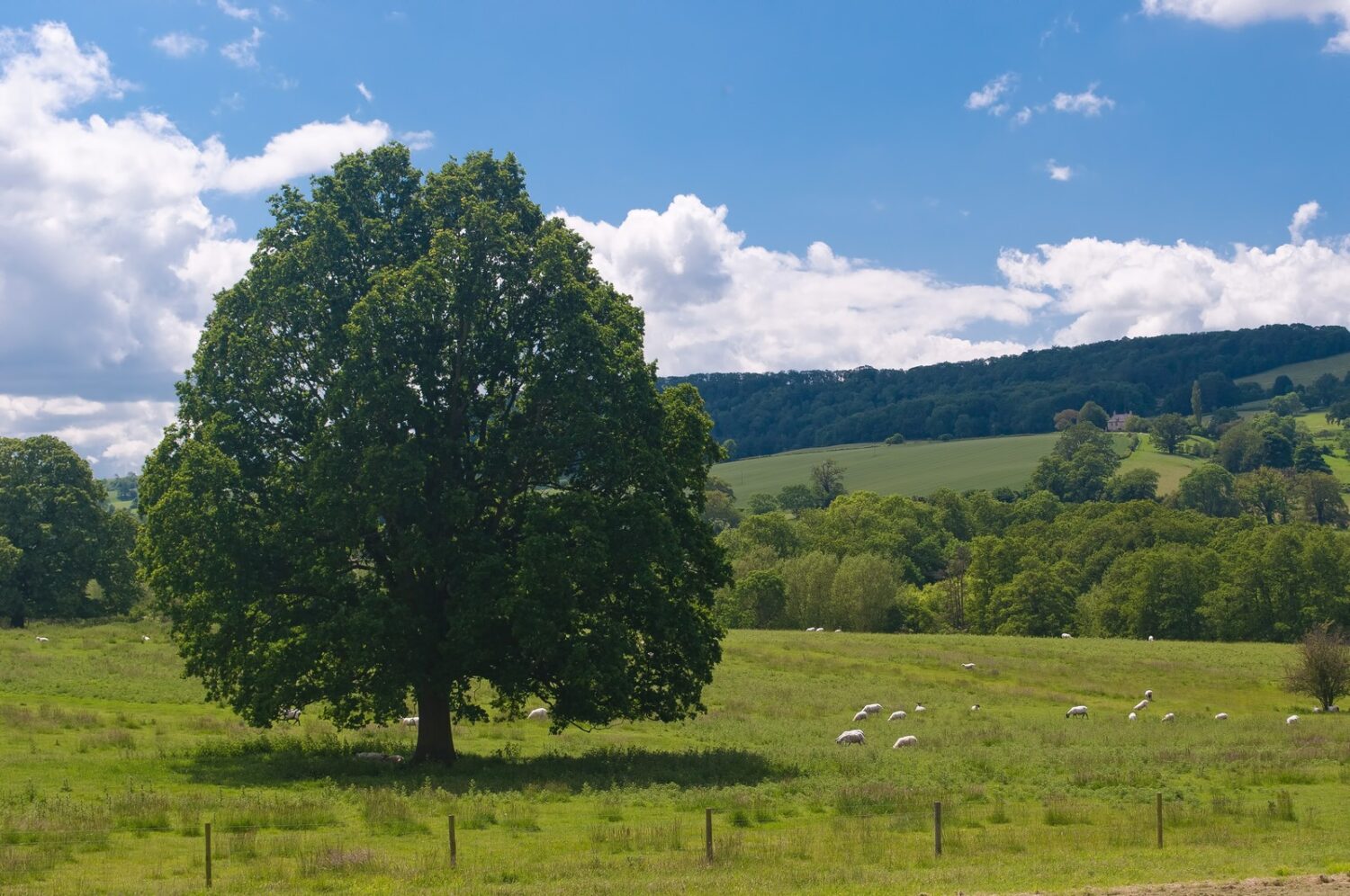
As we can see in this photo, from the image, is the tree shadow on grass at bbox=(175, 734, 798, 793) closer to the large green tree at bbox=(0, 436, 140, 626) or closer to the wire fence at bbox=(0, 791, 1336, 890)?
the wire fence at bbox=(0, 791, 1336, 890)

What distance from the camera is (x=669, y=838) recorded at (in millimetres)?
21016

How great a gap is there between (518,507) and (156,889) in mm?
13718

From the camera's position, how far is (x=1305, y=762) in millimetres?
32156

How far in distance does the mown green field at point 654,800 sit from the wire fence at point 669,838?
7 cm

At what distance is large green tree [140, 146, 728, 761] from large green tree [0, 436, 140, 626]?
5115 centimetres

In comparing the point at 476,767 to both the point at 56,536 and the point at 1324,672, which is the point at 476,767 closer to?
the point at 1324,672

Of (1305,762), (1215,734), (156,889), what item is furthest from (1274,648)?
(156,889)

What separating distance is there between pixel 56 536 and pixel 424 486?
187 feet

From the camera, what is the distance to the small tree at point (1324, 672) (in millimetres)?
50719

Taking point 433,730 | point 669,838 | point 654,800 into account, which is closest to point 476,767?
point 433,730

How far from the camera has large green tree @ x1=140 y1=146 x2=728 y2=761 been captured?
27125 mm

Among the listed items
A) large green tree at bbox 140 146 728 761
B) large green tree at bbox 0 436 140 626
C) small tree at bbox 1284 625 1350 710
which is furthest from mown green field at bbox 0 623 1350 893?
large green tree at bbox 0 436 140 626

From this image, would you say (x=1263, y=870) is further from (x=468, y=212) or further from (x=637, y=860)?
(x=468, y=212)

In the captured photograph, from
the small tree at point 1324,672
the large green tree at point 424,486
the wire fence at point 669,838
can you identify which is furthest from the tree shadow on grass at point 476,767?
the small tree at point 1324,672
